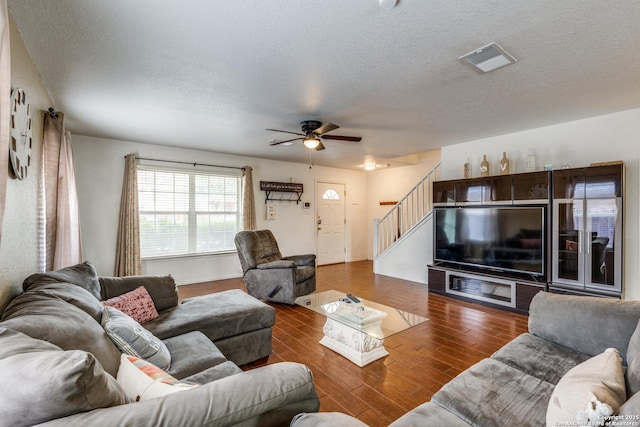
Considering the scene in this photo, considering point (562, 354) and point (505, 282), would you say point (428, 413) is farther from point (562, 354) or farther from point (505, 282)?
point (505, 282)

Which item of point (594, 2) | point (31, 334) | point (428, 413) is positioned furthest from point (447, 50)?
point (31, 334)

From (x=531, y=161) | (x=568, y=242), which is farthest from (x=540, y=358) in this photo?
(x=531, y=161)

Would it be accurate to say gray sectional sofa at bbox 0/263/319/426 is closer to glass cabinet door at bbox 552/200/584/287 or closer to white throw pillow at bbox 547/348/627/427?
white throw pillow at bbox 547/348/627/427

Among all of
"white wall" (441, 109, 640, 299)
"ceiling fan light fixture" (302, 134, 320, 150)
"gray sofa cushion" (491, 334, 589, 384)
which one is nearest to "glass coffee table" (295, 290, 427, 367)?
"gray sofa cushion" (491, 334, 589, 384)

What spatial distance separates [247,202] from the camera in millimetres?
5816

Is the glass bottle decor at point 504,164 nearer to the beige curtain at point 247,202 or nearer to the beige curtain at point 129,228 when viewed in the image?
the beige curtain at point 247,202

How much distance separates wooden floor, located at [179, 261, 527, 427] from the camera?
202 centimetres

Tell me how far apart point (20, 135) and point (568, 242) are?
5266mm

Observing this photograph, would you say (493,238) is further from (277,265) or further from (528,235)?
(277,265)

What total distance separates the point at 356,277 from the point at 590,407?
16.3 feet

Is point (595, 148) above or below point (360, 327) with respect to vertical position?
above

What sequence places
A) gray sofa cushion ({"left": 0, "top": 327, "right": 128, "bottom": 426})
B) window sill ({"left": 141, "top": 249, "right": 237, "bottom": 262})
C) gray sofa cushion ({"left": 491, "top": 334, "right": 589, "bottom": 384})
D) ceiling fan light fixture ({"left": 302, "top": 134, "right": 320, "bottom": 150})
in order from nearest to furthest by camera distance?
gray sofa cushion ({"left": 0, "top": 327, "right": 128, "bottom": 426}) → gray sofa cushion ({"left": 491, "top": 334, "right": 589, "bottom": 384}) → ceiling fan light fixture ({"left": 302, "top": 134, "right": 320, "bottom": 150}) → window sill ({"left": 141, "top": 249, "right": 237, "bottom": 262})

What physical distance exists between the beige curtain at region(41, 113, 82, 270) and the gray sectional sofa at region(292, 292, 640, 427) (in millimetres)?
3144

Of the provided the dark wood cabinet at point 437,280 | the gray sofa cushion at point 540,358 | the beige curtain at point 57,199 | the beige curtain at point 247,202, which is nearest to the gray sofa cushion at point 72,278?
the beige curtain at point 57,199
